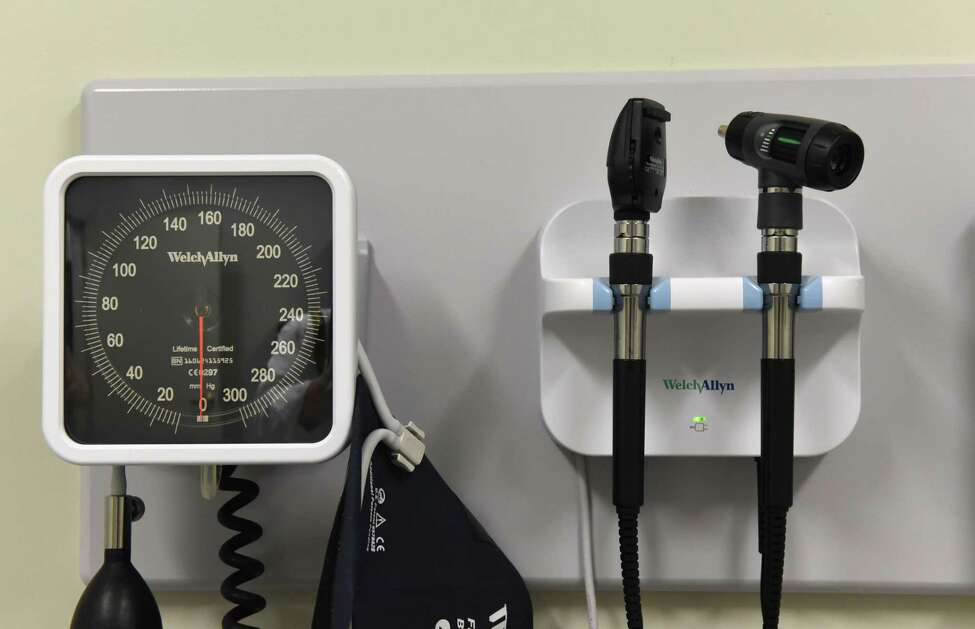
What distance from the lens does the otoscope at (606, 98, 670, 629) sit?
51 cm

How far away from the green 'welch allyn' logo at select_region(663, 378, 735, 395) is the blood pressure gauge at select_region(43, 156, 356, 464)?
22cm

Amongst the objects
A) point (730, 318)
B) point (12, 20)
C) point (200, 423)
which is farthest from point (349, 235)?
point (12, 20)

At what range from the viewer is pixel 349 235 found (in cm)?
49

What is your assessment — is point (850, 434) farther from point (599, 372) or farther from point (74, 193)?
point (74, 193)

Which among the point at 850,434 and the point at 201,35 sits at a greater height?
the point at 201,35

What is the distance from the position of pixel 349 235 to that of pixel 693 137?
269 millimetres

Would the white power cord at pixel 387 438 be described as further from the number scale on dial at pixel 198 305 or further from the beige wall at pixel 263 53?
the beige wall at pixel 263 53

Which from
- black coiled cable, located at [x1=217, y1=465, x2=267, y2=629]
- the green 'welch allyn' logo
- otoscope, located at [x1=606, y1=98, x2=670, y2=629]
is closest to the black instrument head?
otoscope, located at [x1=606, y1=98, x2=670, y2=629]

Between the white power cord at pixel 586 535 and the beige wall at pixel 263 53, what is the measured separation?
0.04 m

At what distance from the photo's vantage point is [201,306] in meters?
0.49

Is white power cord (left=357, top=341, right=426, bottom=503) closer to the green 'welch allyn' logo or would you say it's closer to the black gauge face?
the black gauge face

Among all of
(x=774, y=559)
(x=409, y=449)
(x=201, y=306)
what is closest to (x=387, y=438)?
→ (x=409, y=449)

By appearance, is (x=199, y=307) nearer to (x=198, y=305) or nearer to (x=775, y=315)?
(x=198, y=305)

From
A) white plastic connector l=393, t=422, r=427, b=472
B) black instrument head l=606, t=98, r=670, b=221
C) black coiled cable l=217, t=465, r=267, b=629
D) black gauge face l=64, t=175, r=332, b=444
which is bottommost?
black coiled cable l=217, t=465, r=267, b=629
